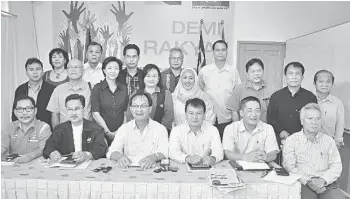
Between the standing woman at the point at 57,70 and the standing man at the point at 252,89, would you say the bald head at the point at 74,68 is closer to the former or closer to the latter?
Result: the standing woman at the point at 57,70

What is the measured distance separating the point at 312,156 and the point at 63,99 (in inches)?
80.5

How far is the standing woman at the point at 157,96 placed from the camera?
2727 millimetres

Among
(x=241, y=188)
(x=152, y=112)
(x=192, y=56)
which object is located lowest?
(x=241, y=188)

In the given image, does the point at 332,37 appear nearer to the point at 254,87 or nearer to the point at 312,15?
the point at 312,15

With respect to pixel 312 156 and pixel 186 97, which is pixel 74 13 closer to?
pixel 186 97

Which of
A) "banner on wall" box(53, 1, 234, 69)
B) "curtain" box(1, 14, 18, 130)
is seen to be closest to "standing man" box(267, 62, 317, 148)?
"banner on wall" box(53, 1, 234, 69)

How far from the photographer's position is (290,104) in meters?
2.73

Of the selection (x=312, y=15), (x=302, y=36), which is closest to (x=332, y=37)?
(x=302, y=36)

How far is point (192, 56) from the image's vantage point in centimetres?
511

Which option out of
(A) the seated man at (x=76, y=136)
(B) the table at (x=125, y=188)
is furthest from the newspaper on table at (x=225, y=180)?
(A) the seated man at (x=76, y=136)

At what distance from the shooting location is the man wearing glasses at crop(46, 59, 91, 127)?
279cm

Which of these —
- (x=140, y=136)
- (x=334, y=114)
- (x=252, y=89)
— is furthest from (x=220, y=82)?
(x=140, y=136)

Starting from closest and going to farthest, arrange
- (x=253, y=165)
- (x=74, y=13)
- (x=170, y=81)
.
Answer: (x=253, y=165) → (x=170, y=81) → (x=74, y=13)

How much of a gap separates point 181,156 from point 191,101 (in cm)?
41
